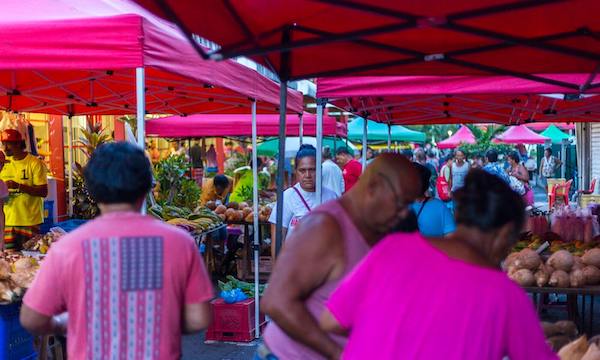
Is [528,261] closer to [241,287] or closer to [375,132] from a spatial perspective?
[241,287]

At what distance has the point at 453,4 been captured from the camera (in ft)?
10.8

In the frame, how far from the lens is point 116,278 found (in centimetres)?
246

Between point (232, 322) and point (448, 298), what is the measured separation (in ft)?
17.7

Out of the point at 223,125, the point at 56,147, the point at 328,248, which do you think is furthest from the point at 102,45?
the point at 223,125

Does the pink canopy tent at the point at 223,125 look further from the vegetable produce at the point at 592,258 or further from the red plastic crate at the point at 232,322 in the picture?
the vegetable produce at the point at 592,258

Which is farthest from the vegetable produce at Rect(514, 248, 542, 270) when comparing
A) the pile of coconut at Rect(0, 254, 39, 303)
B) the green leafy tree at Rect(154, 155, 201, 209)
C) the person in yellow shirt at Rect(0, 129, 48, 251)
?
the green leafy tree at Rect(154, 155, 201, 209)

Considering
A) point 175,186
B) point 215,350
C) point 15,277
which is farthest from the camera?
point 175,186

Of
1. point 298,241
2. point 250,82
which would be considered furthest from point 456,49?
point 250,82

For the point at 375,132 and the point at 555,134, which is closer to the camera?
the point at 375,132

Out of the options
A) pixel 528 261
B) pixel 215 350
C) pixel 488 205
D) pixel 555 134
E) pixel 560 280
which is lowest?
pixel 215 350

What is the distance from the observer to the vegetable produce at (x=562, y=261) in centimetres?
516

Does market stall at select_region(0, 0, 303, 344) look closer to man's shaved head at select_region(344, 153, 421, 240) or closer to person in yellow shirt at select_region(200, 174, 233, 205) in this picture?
man's shaved head at select_region(344, 153, 421, 240)

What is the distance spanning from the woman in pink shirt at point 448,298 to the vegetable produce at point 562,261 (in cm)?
329

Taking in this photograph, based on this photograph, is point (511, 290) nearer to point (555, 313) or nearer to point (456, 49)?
point (456, 49)
